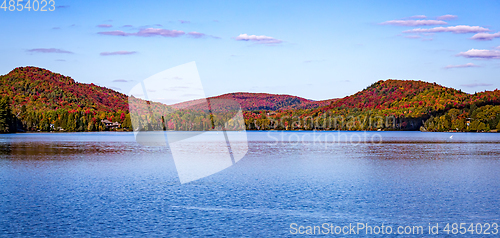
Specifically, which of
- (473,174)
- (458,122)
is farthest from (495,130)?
(473,174)

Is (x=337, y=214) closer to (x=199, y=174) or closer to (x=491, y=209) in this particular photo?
(x=491, y=209)

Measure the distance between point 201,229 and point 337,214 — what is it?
5.74m

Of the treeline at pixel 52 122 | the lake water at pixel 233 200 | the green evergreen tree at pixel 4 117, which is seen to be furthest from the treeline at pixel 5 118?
the lake water at pixel 233 200

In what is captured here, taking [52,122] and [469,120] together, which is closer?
[52,122]

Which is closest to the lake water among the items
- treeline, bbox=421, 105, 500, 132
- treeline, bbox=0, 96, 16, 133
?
treeline, bbox=0, 96, 16, 133

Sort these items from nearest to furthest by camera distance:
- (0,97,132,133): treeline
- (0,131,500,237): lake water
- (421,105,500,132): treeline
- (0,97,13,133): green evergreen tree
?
1. (0,131,500,237): lake water
2. (0,97,13,133): green evergreen tree
3. (0,97,132,133): treeline
4. (421,105,500,132): treeline

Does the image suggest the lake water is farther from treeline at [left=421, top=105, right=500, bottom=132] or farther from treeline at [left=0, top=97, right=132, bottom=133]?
treeline at [left=421, top=105, right=500, bottom=132]

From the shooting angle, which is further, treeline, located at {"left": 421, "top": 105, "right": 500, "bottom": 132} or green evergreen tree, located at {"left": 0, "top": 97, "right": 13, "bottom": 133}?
treeline, located at {"left": 421, "top": 105, "right": 500, "bottom": 132}

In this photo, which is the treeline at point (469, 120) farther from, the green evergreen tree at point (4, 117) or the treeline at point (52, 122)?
the green evergreen tree at point (4, 117)

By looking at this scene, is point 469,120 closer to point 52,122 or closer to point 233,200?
point 52,122

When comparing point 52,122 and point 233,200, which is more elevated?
point 52,122

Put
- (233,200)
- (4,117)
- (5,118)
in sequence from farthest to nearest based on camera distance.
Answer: (5,118) < (4,117) < (233,200)

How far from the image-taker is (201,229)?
15.6 m

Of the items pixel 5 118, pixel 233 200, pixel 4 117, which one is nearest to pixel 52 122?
pixel 5 118
